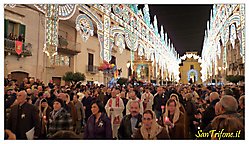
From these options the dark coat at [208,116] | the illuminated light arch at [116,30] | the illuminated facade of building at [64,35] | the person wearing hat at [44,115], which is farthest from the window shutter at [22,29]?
the dark coat at [208,116]

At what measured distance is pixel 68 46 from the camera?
17.9 metres

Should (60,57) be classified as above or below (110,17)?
below

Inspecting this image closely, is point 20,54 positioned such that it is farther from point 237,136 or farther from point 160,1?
point 237,136

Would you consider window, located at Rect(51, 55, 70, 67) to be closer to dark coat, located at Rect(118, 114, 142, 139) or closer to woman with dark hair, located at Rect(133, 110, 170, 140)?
dark coat, located at Rect(118, 114, 142, 139)

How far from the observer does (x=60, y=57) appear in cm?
1695

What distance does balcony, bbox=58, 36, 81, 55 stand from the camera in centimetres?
1664

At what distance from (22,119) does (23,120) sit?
0.03m

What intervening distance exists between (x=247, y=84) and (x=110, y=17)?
856 cm

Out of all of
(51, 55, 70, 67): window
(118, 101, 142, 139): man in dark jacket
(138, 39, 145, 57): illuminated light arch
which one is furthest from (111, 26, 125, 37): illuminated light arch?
(118, 101, 142, 139): man in dark jacket

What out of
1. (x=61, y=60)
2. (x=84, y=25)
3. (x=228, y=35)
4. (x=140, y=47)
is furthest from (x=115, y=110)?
(x=140, y=47)

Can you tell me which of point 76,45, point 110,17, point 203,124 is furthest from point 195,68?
point 203,124

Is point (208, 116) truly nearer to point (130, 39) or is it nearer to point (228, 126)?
point (228, 126)

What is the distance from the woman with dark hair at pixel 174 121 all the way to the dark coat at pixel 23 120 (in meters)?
2.39

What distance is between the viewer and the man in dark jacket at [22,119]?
13.7 feet
